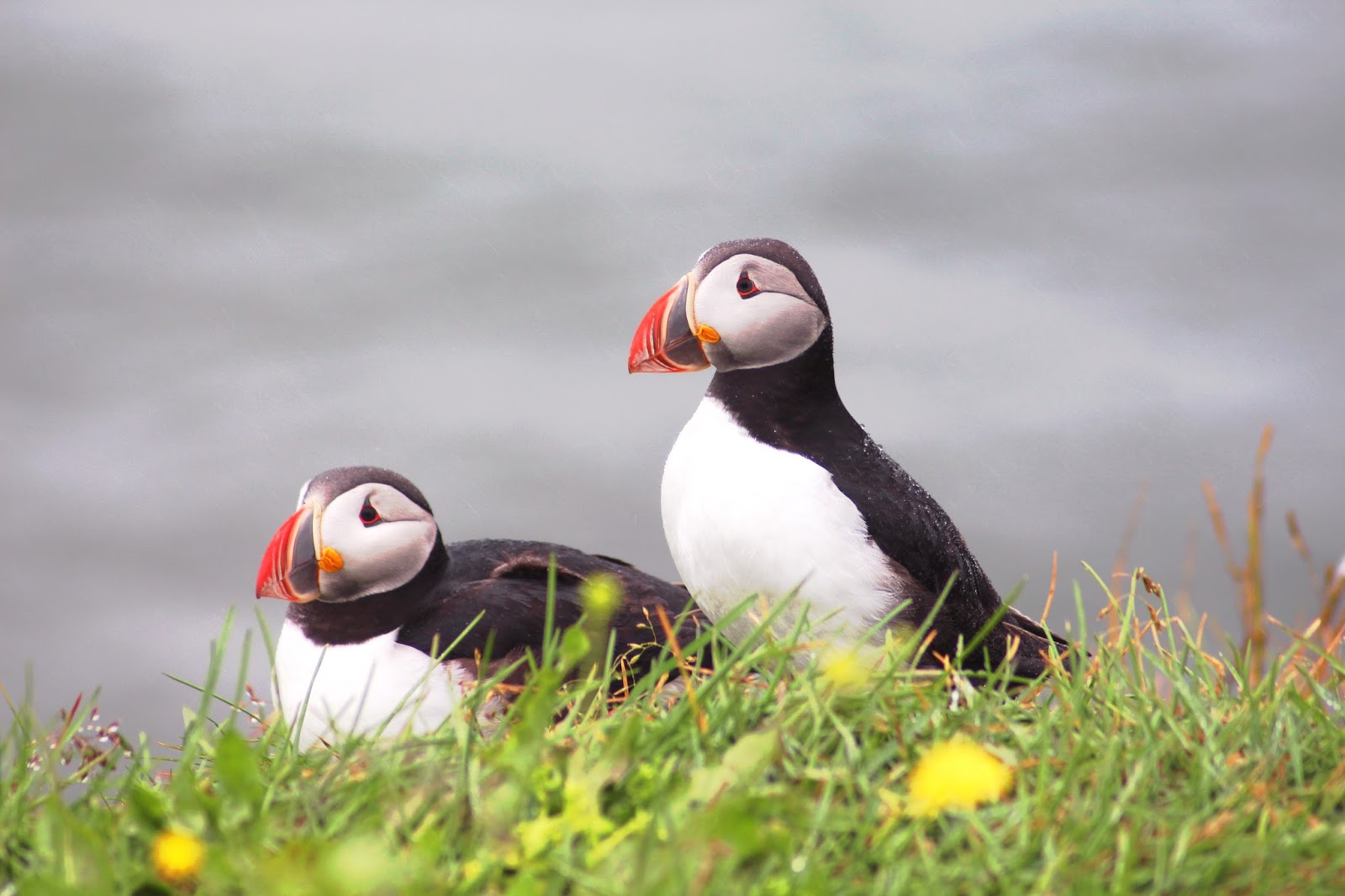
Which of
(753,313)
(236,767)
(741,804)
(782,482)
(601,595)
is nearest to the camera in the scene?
(741,804)

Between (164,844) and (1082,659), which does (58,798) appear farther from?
(1082,659)

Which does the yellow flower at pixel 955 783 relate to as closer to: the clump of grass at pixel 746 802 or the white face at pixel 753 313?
the clump of grass at pixel 746 802

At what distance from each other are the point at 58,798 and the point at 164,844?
0.27 m

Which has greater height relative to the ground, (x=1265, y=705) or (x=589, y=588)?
(x=589, y=588)

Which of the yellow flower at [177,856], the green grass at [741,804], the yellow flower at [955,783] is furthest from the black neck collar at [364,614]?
the yellow flower at [955,783]

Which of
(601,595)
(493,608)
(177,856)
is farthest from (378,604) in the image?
(177,856)

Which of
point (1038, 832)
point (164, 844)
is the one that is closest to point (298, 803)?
point (164, 844)

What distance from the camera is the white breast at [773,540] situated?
3688 millimetres

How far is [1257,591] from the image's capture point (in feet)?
11.9

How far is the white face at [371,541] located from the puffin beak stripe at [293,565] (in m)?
0.03

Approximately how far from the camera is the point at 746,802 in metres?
2.22

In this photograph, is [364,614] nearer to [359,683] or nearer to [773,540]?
[359,683]

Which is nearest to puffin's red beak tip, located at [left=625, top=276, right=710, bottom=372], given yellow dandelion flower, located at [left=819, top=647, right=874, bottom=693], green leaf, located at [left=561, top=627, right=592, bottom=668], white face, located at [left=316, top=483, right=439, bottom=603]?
white face, located at [left=316, top=483, right=439, bottom=603]

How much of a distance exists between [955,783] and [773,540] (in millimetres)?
1430
